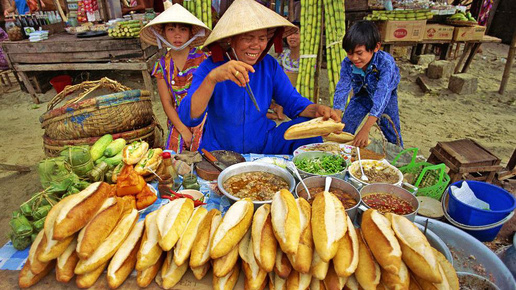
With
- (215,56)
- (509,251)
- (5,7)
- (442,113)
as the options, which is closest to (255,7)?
(215,56)

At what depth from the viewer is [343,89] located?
381 cm

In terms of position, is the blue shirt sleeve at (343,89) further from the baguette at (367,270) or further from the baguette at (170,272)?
the baguette at (170,272)

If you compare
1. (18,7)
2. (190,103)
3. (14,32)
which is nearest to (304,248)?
(190,103)

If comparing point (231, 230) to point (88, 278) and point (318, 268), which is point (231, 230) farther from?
point (88, 278)

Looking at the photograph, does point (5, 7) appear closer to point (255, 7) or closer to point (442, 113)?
point (255, 7)

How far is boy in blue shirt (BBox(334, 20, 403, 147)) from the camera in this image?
3.26 m

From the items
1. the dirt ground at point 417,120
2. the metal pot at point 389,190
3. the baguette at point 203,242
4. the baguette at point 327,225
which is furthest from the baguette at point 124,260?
the dirt ground at point 417,120

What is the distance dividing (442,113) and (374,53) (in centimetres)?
440

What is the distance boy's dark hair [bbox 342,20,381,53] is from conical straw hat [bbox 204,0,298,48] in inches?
45.2

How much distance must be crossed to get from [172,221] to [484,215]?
5.92 feet

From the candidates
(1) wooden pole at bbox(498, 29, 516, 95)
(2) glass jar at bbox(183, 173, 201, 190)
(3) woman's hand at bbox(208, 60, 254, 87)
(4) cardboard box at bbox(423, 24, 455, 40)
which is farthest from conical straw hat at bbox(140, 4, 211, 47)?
(1) wooden pole at bbox(498, 29, 516, 95)

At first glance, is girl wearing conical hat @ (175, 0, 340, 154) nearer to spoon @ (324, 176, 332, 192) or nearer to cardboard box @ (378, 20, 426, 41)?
spoon @ (324, 176, 332, 192)

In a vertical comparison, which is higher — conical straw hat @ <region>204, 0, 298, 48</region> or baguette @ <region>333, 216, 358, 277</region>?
conical straw hat @ <region>204, 0, 298, 48</region>

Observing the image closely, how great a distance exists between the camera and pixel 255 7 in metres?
2.46
